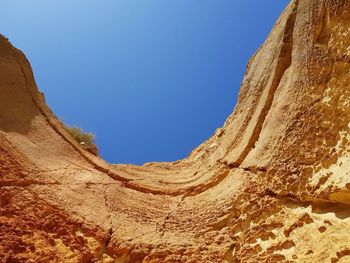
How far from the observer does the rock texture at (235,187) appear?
15.4 ft

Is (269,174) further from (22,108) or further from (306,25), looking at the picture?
(22,108)

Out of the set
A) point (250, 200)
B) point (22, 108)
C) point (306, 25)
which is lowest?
point (250, 200)

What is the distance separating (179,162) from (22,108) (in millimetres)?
4281

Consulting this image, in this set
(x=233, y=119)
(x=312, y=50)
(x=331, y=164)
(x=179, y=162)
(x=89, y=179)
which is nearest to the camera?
(x=331, y=164)

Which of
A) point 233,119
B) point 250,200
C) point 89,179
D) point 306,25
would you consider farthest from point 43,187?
point 306,25

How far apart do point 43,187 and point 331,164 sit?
155 inches

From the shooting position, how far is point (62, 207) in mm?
5449

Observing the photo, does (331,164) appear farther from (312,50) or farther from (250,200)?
(312,50)

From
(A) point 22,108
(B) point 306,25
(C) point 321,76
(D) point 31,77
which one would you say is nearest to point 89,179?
(A) point 22,108

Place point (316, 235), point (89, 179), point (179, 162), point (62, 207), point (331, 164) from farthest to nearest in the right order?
1. point (179, 162)
2. point (89, 179)
3. point (62, 207)
4. point (331, 164)
5. point (316, 235)

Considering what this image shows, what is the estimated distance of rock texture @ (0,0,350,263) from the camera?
15.4 feet

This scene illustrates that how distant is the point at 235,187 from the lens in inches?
235

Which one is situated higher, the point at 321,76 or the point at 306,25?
the point at 306,25

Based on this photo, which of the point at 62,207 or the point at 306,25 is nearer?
the point at 62,207
